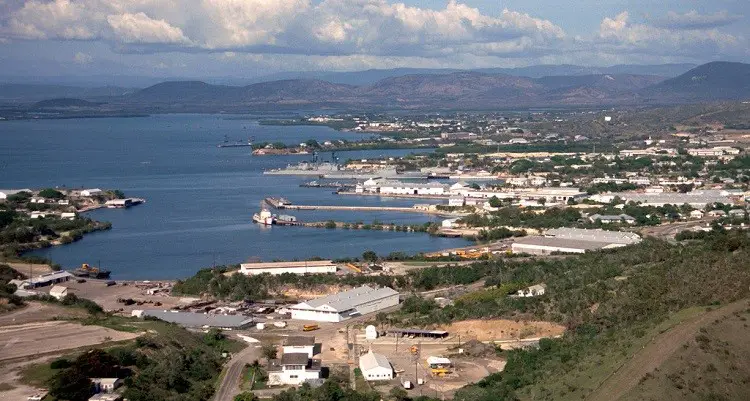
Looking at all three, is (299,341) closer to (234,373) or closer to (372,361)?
(234,373)

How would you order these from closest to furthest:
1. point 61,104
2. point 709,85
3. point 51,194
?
point 51,194 → point 61,104 → point 709,85

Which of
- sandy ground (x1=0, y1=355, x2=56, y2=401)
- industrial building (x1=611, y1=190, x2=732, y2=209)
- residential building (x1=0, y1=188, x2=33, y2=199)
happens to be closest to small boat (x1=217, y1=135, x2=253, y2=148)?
residential building (x1=0, y1=188, x2=33, y2=199)

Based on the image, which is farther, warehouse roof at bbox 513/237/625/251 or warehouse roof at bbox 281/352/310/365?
warehouse roof at bbox 513/237/625/251

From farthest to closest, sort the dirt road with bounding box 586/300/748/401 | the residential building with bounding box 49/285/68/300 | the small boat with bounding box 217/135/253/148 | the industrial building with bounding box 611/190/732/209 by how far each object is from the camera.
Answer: the small boat with bounding box 217/135/253/148 < the industrial building with bounding box 611/190/732/209 < the residential building with bounding box 49/285/68/300 < the dirt road with bounding box 586/300/748/401

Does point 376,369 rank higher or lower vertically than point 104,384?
lower

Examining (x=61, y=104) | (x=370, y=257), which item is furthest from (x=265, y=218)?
(x=61, y=104)

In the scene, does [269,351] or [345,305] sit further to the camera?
[345,305]

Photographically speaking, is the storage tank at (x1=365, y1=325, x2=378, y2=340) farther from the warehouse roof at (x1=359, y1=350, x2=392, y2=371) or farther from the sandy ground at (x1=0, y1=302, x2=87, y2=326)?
the sandy ground at (x1=0, y1=302, x2=87, y2=326)
